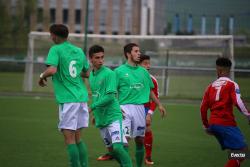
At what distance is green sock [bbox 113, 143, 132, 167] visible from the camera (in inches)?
368

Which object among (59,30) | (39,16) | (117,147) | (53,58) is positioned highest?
(39,16)

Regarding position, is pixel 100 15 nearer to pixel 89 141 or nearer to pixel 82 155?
pixel 89 141

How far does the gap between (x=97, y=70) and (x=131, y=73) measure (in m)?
0.87

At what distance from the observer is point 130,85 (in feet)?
33.9

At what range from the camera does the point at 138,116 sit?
34.0 feet

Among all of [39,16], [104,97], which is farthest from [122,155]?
[39,16]

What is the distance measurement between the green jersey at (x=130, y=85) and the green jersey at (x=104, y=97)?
72 cm

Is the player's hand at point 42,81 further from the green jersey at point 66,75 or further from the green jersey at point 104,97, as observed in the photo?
the green jersey at point 104,97

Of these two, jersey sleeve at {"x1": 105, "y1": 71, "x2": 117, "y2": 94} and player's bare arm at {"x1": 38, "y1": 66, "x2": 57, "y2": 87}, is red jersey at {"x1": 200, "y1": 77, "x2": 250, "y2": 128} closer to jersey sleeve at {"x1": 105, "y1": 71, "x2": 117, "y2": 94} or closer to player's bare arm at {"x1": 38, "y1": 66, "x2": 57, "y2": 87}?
jersey sleeve at {"x1": 105, "y1": 71, "x2": 117, "y2": 94}

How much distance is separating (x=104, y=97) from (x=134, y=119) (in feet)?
3.38

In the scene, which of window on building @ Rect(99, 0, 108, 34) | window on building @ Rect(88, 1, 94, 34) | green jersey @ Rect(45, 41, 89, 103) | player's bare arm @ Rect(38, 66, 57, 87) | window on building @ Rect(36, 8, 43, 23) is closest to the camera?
player's bare arm @ Rect(38, 66, 57, 87)

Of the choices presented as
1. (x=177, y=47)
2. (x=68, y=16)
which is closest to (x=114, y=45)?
(x=177, y=47)

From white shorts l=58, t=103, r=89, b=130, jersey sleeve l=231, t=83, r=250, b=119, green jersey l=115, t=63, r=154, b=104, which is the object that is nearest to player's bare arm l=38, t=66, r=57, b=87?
white shorts l=58, t=103, r=89, b=130

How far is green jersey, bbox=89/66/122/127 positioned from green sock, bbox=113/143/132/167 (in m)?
0.36
